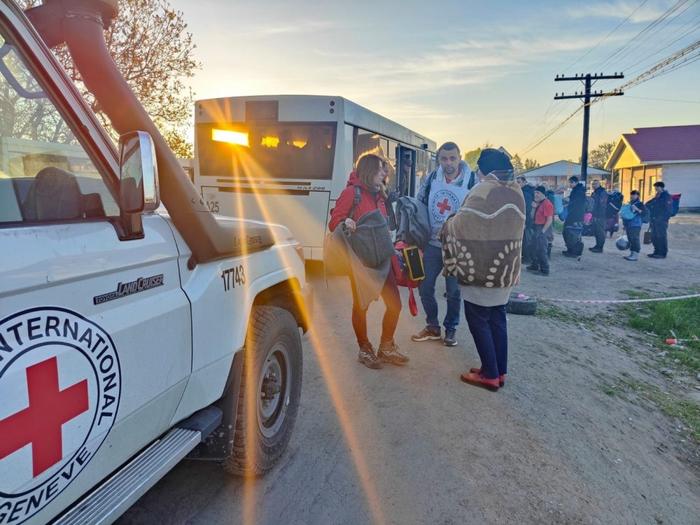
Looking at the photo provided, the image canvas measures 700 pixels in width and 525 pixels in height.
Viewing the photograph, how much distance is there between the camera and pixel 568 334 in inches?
232

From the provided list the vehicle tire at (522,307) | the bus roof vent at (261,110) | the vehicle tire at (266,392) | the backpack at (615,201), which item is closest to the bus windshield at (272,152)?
the bus roof vent at (261,110)

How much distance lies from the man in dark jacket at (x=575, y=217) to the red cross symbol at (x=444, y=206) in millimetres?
8140

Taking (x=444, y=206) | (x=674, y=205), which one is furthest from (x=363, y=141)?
(x=674, y=205)

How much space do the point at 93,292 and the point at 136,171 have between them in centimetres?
41

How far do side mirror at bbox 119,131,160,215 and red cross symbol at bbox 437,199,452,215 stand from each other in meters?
3.58

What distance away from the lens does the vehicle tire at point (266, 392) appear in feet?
8.35

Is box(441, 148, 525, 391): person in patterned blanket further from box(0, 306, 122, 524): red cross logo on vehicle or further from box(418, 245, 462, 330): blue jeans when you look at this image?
box(0, 306, 122, 524): red cross logo on vehicle

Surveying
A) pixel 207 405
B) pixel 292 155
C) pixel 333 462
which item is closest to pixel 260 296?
pixel 207 405

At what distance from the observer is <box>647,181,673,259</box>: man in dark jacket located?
12.3m

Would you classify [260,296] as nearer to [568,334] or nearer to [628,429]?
[628,429]

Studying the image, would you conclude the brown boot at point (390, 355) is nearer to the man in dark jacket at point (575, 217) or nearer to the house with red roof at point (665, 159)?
the man in dark jacket at point (575, 217)

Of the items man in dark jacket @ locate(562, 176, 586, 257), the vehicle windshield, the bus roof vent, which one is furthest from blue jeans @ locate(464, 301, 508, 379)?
man in dark jacket @ locate(562, 176, 586, 257)

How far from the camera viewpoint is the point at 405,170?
1224cm

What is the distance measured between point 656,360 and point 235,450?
5091 mm
